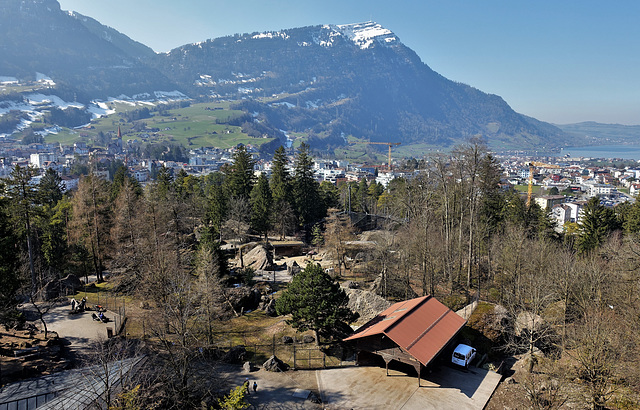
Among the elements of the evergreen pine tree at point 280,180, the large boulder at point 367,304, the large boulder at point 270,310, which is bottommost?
the large boulder at point 270,310

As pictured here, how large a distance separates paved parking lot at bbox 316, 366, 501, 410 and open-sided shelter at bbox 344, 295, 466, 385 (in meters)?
1.06

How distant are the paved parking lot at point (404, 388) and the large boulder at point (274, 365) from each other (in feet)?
6.87

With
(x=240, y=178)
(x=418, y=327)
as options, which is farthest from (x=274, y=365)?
(x=240, y=178)

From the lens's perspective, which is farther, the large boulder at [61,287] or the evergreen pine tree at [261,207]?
the evergreen pine tree at [261,207]

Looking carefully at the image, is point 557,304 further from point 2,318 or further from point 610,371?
point 2,318

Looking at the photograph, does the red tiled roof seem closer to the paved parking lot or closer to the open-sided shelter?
the open-sided shelter

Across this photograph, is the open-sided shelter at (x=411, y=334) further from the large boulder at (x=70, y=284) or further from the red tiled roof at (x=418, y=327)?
the large boulder at (x=70, y=284)

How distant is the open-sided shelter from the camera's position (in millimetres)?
21109

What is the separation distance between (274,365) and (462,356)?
11.4 meters

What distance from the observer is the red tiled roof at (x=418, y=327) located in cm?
2133

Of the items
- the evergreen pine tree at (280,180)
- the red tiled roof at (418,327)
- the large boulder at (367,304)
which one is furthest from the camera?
the evergreen pine tree at (280,180)

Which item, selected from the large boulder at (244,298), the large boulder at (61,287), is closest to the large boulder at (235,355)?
the large boulder at (244,298)

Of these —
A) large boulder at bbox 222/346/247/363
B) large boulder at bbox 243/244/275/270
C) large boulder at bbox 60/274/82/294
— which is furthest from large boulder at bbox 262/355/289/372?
large boulder at bbox 243/244/275/270

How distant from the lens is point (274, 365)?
22344mm
